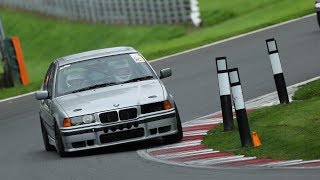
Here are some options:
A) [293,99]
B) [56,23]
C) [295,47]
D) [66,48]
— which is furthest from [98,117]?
[56,23]

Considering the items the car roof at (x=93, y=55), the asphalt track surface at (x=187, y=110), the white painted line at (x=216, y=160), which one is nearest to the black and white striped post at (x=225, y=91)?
the asphalt track surface at (x=187, y=110)

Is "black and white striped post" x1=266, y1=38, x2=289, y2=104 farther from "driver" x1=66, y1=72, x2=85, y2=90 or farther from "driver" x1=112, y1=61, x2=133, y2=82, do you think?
"driver" x1=66, y1=72, x2=85, y2=90

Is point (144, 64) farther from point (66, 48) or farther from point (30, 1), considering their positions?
point (30, 1)

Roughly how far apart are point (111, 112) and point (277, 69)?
311 cm

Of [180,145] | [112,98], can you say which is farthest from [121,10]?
[180,145]

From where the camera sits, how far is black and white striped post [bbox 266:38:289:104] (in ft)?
58.5

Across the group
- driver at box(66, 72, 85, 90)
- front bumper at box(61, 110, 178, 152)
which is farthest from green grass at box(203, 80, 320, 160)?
driver at box(66, 72, 85, 90)

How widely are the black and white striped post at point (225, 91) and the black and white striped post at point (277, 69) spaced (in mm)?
1330

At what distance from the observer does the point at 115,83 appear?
1723 centimetres

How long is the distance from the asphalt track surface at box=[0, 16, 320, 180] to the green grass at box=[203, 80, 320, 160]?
1010mm

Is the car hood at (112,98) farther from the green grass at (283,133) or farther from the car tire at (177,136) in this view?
the green grass at (283,133)

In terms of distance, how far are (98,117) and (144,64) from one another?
1.80m

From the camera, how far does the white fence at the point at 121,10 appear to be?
45156 millimetres

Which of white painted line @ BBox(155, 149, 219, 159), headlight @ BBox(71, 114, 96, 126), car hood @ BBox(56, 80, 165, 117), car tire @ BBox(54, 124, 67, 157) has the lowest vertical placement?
white painted line @ BBox(155, 149, 219, 159)
